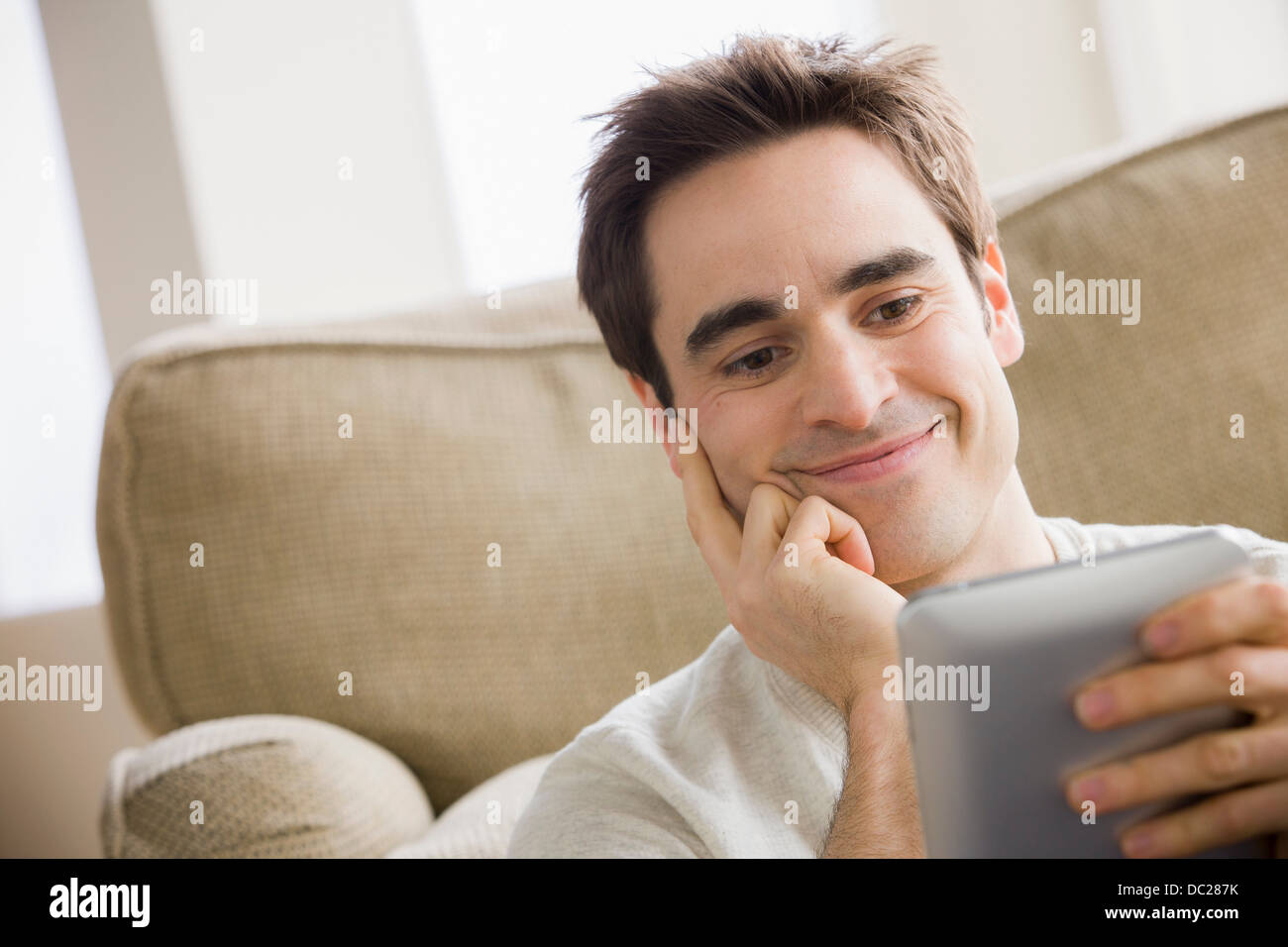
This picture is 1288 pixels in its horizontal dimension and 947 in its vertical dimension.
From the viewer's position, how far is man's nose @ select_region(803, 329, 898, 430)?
66cm

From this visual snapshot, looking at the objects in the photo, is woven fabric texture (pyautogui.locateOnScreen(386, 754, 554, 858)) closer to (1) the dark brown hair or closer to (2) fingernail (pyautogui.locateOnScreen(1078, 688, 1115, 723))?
(1) the dark brown hair

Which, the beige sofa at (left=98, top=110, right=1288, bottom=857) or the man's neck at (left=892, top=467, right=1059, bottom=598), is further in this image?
the beige sofa at (left=98, top=110, right=1288, bottom=857)

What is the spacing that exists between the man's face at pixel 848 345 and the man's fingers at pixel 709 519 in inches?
1.5

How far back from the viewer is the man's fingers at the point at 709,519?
729 mm

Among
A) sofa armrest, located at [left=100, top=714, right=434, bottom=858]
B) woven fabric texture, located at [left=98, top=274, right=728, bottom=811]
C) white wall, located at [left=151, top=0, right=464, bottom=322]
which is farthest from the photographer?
white wall, located at [left=151, top=0, right=464, bottom=322]

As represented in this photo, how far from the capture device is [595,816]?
2.40 ft

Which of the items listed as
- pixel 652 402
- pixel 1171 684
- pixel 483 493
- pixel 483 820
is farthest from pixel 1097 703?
pixel 483 493

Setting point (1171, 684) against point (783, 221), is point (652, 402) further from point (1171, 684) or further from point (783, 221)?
point (1171, 684)

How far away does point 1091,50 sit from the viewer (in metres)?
1.22

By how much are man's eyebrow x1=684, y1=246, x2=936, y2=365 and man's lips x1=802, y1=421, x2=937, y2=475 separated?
107mm

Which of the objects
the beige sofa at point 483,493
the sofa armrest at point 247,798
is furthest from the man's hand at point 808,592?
the sofa armrest at point 247,798

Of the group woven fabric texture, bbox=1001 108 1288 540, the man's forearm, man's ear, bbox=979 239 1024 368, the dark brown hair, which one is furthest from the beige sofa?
the man's forearm

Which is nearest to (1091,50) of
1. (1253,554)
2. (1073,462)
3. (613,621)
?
(1073,462)
